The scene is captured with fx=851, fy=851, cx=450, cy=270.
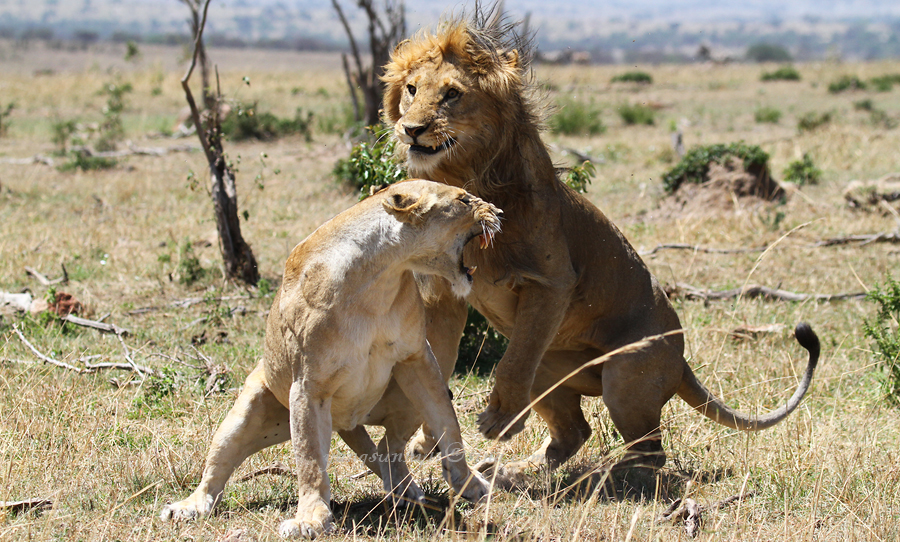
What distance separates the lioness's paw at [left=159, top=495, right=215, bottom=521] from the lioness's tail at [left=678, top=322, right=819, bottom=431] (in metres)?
2.34

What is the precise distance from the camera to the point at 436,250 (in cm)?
318

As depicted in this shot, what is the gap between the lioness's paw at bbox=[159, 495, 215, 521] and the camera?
135 inches

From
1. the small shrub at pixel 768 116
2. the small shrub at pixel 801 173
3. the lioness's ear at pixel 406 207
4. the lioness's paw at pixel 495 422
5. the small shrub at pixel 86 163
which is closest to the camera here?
the lioness's ear at pixel 406 207

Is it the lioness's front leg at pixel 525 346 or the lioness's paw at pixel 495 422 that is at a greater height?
the lioness's front leg at pixel 525 346

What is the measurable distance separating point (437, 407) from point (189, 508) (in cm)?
109

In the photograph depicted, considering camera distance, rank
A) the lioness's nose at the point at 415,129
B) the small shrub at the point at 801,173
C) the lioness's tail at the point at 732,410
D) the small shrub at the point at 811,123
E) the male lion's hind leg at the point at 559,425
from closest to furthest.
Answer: the lioness's nose at the point at 415,129 → the lioness's tail at the point at 732,410 → the male lion's hind leg at the point at 559,425 → the small shrub at the point at 801,173 → the small shrub at the point at 811,123

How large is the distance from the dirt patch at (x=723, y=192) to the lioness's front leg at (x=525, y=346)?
606 centimetres

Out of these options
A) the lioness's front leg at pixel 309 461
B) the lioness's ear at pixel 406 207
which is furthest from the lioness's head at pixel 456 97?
the lioness's front leg at pixel 309 461

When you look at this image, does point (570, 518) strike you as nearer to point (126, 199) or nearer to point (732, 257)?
point (732, 257)

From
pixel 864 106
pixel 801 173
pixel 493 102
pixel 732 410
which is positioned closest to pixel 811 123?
pixel 801 173

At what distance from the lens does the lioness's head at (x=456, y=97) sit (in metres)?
3.66

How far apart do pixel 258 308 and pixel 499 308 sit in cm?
303

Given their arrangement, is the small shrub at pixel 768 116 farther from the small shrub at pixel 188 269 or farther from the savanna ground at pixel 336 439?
the small shrub at pixel 188 269

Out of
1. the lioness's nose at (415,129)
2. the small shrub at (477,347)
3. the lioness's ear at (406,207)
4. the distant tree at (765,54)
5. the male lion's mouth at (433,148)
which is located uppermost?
the distant tree at (765,54)
